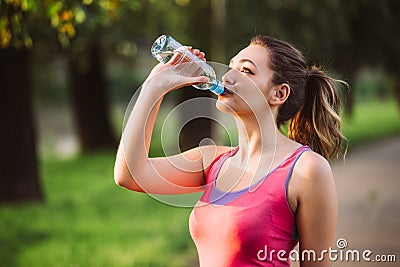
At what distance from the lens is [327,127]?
2.99 metres

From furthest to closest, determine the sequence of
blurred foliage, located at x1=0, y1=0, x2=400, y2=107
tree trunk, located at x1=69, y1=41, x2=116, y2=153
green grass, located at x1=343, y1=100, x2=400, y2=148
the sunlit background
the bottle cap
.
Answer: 1. green grass, located at x1=343, y1=100, x2=400, y2=148
2. tree trunk, located at x1=69, y1=41, x2=116, y2=153
3. blurred foliage, located at x1=0, y1=0, x2=400, y2=107
4. the sunlit background
5. the bottle cap

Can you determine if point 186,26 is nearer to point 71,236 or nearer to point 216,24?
point 216,24

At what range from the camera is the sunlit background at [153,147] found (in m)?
7.54

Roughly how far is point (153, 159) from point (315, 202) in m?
0.63

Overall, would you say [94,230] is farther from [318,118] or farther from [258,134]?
[258,134]

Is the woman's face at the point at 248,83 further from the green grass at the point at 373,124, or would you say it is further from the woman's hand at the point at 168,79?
the green grass at the point at 373,124

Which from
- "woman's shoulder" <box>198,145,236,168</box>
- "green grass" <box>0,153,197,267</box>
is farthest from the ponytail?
"green grass" <box>0,153,197,267</box>

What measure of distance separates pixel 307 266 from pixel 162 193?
604 mm

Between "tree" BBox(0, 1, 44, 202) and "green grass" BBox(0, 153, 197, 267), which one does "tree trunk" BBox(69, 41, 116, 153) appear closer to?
"green grass" BBox(0, 153, 197, 267)

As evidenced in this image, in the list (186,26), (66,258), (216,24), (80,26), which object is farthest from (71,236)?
(186,26)

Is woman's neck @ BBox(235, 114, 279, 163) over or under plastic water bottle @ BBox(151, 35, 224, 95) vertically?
under

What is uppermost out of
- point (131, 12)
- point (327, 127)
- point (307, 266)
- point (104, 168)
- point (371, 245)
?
point (327, 127)

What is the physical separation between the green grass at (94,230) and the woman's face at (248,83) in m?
4.58

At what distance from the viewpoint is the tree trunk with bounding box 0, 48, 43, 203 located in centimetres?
1083
